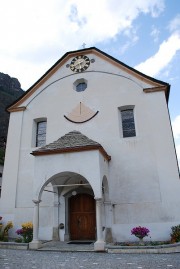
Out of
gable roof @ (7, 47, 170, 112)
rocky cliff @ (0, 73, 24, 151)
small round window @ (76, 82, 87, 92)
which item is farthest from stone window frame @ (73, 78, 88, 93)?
rocky cliff @ (0, 73, 24, 151)

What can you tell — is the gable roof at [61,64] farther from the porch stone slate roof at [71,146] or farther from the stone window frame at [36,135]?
the porch stone slate roof at [71,146]

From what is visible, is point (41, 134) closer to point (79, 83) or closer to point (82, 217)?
point (79, 83)

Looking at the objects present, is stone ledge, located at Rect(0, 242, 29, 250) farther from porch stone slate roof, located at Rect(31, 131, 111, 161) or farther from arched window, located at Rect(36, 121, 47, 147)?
arched window, located at Rect(36, 121, 47, 147)

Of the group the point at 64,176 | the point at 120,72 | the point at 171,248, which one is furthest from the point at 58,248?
the point at 120,72

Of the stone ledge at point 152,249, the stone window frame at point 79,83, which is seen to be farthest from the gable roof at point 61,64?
the stone ledge at point 152,249

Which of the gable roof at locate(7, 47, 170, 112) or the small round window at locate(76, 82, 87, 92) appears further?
the small round window at locate(76, 82, 87, 92)

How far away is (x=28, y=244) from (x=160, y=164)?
22.0 feet

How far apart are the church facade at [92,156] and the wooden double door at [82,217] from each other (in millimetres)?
45

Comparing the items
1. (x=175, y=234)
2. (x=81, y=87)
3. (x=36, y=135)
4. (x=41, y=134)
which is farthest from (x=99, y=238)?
(x=81, y=87)

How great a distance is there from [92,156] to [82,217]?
3734 millimetres

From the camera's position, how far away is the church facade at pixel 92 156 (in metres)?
10.2

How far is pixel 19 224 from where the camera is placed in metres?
12.0

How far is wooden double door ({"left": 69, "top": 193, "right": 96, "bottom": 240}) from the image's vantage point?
11344mm

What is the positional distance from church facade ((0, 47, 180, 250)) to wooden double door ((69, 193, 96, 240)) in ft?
0.15
